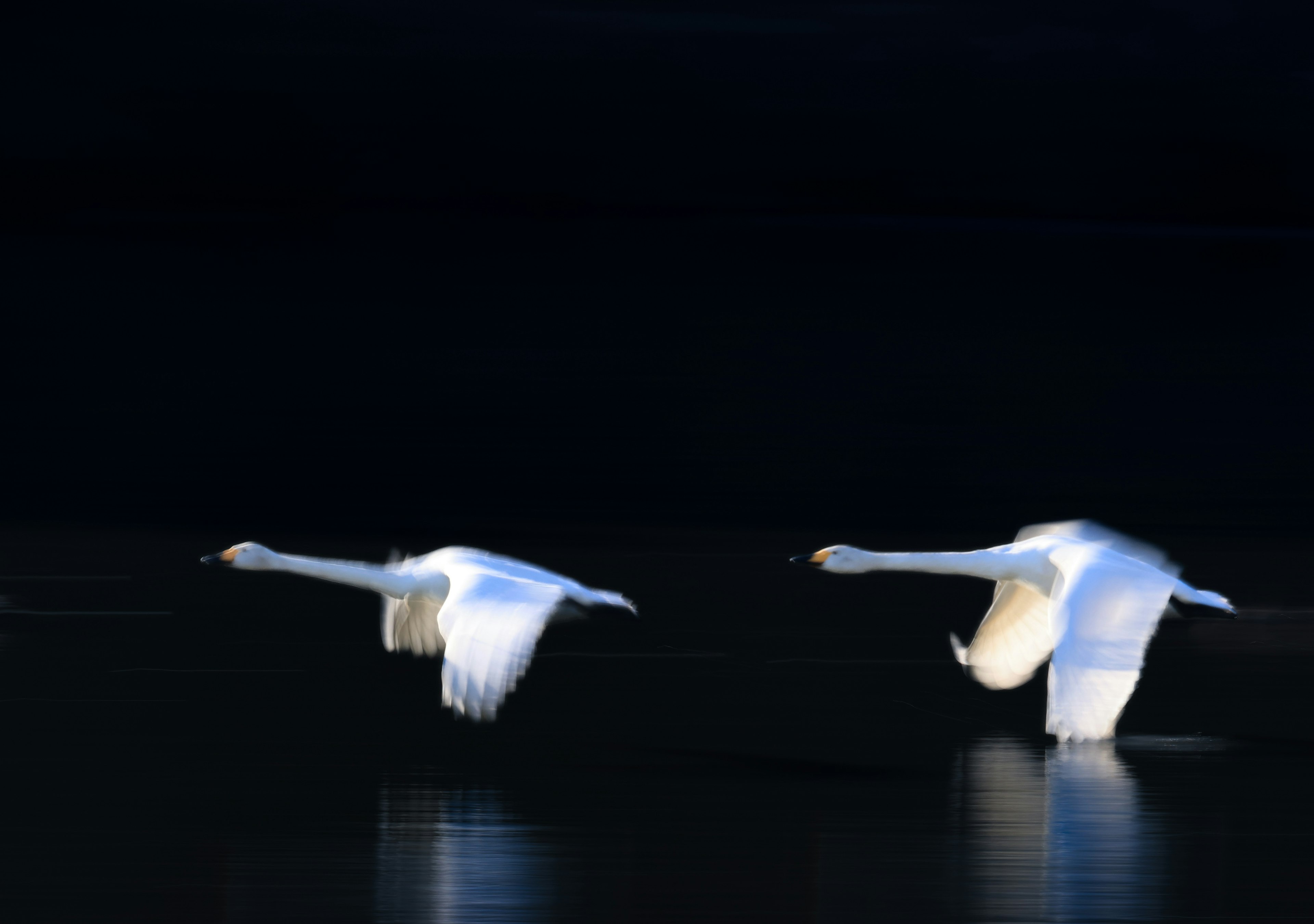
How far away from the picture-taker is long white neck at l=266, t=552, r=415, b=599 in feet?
14.4

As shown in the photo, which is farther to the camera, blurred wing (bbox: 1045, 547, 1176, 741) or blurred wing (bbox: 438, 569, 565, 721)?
blurred wing (bbox: 1045, 547, 1176, 741)

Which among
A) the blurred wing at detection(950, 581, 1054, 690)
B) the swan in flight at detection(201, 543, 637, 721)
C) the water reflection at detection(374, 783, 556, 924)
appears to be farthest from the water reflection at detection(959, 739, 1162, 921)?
the swan in flight at detection(201, 543, 637, 721)

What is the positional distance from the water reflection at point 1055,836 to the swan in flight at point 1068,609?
3.9 inches

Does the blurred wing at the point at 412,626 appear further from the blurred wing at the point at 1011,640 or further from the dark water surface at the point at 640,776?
the blurred wing at the point at 1011,640

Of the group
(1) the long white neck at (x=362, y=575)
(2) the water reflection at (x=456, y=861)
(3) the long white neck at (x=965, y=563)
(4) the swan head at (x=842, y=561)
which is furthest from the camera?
(4) the swan head at (x=842, y=561)

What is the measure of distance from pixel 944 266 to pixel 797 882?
650 cm

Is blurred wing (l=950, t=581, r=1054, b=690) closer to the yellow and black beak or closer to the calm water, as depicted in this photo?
the calm water

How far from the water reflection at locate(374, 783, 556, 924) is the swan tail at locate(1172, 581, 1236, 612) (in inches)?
65.9

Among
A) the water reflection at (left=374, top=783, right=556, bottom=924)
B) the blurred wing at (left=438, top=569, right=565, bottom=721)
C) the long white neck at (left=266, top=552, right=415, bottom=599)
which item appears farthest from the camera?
the long white neck at (left=266, top=552, right=415, bottom=599)

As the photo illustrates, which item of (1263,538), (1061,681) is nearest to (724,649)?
(1061,681)

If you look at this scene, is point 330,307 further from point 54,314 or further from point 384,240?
point 54,314

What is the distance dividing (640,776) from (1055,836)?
A: 95cm

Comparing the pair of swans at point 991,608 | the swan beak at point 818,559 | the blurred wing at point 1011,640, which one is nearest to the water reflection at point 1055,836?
the pair of swans at point 991,608

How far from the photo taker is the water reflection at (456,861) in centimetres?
283
